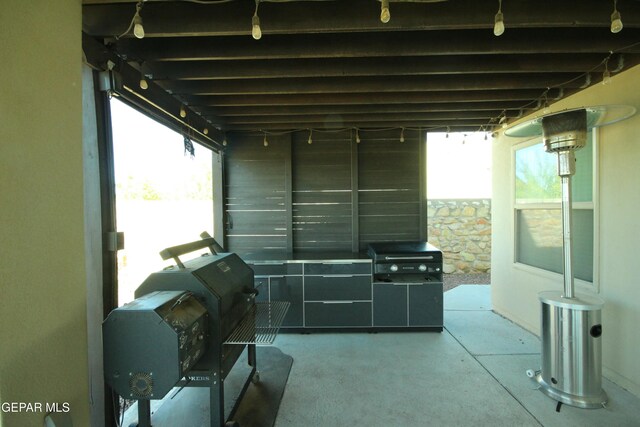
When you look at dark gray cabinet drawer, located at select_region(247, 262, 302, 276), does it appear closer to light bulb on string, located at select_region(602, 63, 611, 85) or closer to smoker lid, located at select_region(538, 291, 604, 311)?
smoker lid, located at select_region(538, 291, 604, 311)

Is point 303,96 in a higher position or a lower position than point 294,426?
higher

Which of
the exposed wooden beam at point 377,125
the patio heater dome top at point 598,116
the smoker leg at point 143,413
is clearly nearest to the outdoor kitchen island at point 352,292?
the patio heater dome top at point 598,116

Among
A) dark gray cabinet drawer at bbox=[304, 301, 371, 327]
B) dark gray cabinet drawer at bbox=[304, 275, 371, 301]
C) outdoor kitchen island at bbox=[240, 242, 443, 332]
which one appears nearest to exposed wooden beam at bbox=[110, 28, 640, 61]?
outdoor kitchen island at bbox=[240, 242, 443, 332]

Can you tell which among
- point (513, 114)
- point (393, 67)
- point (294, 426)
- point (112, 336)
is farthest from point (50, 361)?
point (513, 114)

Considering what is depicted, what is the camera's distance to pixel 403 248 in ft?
12.6

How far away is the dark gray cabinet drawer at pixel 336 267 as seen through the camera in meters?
3.68

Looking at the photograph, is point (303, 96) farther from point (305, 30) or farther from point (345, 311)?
point (345, 311)

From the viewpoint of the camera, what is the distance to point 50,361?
47.0 inches

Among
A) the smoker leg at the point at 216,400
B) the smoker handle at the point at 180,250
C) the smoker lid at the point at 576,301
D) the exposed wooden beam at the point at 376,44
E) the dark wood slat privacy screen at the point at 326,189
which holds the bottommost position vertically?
the smoker leg at the point at 216,400

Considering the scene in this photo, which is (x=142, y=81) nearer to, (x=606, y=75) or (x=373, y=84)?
(x=373, y=84)

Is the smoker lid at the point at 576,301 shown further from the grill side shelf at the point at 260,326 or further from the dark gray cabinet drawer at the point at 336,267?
the grill side shelf at the point at 260,326

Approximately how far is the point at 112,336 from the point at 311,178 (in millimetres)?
3286

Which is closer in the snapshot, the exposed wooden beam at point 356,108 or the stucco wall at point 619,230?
the stucco wall at point 619,230

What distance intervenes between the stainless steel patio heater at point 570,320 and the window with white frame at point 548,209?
64 centimetres
